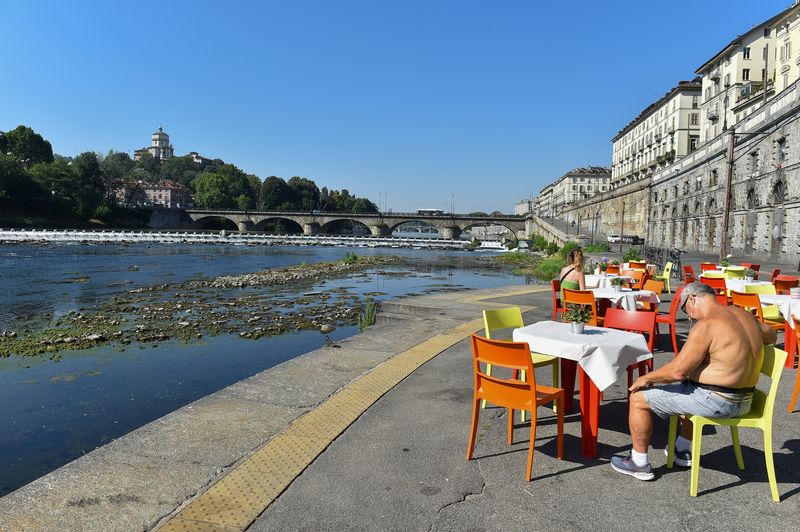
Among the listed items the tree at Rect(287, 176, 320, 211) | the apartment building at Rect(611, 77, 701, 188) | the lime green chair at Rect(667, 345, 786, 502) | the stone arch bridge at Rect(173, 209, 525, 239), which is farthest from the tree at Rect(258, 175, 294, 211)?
the lime green chair at Rect(667, 345, 786, 502)

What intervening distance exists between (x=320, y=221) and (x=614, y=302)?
310 feet

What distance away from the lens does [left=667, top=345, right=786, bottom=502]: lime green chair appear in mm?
3324

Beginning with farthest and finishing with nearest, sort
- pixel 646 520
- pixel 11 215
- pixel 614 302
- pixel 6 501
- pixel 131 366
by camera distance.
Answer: pixel 11 215, pixel 131 366, pixel 614 302, pixel 6 501, pixel 646 520

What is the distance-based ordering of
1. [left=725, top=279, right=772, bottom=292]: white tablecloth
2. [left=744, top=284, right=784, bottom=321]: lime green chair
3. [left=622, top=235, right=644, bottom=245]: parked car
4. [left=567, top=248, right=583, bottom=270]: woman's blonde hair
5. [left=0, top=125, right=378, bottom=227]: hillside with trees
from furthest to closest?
[left=0, top=125, right=378, bottom=227]: hillside with trees → [left=622, top=235, right=644, bottom=245]: parked car → [left=725, top=279, right=772, bottom=292]: white tablecloth → [left=567, top=248, right=583, bottom=270]: woman's blonde hair → [left=744, top=284, right=784, bottom=321]: lime green chair

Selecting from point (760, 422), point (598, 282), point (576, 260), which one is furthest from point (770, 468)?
point (598, 282)

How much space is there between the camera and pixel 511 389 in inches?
151

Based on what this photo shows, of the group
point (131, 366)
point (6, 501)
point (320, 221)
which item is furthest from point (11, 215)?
point (6, 501)

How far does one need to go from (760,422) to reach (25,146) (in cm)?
11999

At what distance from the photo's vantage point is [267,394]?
555 centimetres

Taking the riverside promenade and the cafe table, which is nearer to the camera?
A: the riverside promenade

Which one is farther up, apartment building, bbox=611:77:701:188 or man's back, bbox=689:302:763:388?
apartment building, bbox=611:77:701:188

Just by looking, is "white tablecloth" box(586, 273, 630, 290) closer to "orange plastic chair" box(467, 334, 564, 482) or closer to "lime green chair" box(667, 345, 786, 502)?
"lime green chair" box(667, 345, 786, 502)

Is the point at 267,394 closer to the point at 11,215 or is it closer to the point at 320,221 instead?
the point at 11,215

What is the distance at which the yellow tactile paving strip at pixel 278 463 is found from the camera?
10.3ft
